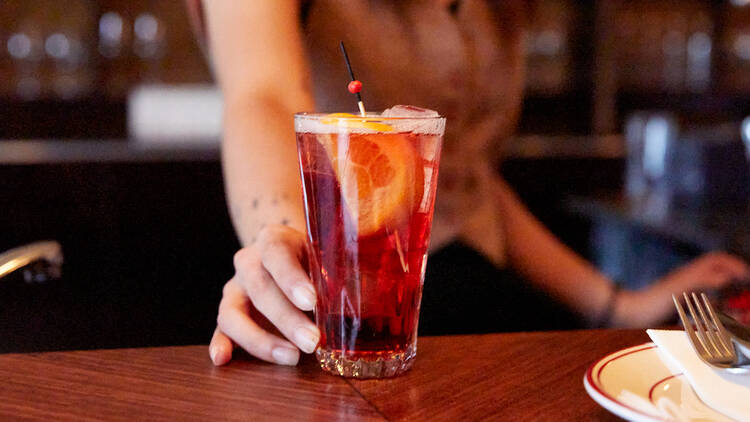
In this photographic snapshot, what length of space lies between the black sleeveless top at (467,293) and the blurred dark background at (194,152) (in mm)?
624

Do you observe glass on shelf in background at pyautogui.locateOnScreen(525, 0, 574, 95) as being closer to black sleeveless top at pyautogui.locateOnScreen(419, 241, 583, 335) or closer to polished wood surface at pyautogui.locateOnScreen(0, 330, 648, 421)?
black sleeveless top at pyautogui.locateOnScreen(419, 241, 583, 335)

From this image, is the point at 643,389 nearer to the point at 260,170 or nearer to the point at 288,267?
the point at 288,267

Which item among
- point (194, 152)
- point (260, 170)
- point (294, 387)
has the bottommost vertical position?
point (194, 152)

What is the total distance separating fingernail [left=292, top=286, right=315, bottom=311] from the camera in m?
0.78

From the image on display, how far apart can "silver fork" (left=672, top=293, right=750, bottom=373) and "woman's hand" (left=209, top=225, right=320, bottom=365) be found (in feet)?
1.04

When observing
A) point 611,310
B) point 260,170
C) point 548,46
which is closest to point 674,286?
point 611,310

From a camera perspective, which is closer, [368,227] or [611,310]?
[368,227]

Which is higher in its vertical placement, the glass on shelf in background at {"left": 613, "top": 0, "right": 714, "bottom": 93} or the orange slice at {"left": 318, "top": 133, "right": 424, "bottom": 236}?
the orange slice at {"left": 318, "top": 133, "right": 424, "bottom": 236}

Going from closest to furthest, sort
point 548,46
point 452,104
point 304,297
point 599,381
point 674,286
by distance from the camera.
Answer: point 599,381, point 304,297, point 674,286, point 452,104, point 548,46

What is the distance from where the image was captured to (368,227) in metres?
0.75

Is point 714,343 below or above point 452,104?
below

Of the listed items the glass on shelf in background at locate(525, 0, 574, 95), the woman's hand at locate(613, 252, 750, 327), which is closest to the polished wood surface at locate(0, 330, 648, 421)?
the woman's hand at locate(613, 252, 750, 327)

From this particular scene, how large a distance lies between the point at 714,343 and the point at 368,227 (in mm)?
300

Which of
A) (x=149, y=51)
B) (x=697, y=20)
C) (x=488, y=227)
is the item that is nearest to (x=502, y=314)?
(x=488, y=227)
